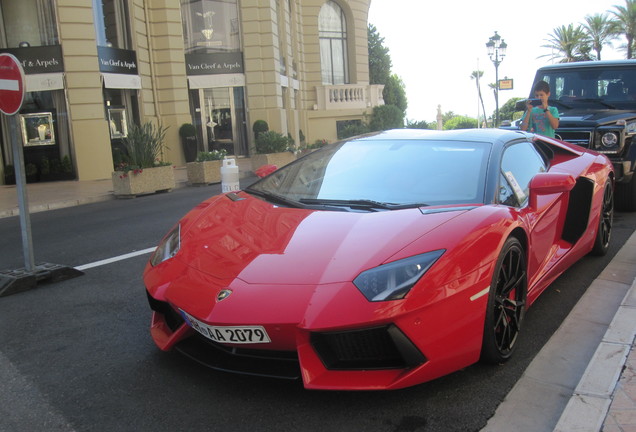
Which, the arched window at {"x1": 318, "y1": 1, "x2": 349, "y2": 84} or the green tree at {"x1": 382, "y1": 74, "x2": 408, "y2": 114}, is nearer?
the arched window at {"x1": 318, "y1": 1, "x2": 349, "y2": 84}

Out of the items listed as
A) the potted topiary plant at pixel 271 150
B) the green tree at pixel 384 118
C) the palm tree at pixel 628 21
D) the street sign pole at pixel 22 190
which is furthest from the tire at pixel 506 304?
the palm tree at pixel 628 21

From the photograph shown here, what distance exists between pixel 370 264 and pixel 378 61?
46.1 m

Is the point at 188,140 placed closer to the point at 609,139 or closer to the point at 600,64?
the point at 600,64

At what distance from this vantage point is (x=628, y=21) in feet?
173

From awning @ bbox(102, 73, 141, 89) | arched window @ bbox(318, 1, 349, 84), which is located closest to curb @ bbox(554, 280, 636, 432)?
awning @ bbox(102, 73, 141, 89)

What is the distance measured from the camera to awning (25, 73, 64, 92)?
16766 millimetres

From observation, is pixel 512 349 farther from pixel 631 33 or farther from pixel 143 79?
pixel 631 33

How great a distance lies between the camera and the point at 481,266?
2.84 meters

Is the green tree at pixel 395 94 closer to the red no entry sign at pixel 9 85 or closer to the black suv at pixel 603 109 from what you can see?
the black suv at pixel 603 109

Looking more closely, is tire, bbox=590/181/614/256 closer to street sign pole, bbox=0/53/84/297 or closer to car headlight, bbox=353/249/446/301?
car headlight, bbox=353/249/446/301

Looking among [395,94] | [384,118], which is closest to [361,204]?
[384,118]

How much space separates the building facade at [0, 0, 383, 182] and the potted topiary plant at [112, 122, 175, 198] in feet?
12.9

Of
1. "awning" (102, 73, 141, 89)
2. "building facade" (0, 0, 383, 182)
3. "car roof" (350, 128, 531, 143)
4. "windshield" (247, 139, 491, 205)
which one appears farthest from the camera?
"awning" (102, 73, 141, 89)

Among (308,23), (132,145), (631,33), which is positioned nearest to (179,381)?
(132,145)
